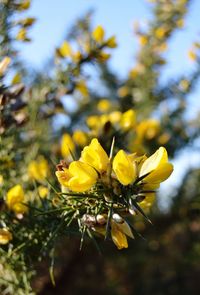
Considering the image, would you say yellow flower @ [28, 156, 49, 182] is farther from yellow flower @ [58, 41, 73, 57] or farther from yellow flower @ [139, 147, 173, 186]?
yellow flower @ [139, 147, 173, 186]

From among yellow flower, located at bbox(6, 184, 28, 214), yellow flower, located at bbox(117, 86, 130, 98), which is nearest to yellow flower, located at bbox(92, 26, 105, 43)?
yellow flower, located at bbox(6, 184, 28, 214)

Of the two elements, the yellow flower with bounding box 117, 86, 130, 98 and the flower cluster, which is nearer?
the flower cluster

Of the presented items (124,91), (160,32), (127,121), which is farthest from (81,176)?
(124,91)

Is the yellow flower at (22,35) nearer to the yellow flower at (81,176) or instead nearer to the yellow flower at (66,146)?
the yellow flower at (66,146)

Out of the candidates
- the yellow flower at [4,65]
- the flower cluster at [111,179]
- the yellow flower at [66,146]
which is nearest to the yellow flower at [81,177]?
the flower cluster at [111,179]

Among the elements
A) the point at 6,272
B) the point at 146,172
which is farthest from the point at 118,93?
the point at 146,172

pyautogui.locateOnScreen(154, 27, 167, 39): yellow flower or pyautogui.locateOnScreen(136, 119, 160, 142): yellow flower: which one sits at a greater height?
pyautogui.locateOnScreen(154, 27, 167, 39): yellow flower

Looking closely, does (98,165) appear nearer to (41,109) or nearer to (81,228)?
(81,228)

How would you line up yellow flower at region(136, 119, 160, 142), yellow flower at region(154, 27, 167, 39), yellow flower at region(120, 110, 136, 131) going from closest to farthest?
1. yellow flower at region(120, 110, 136, 131)
2. yellow flower at region(136, 119, 160, 142)
3. yellow flower at region(154, 27, 167, 39)
